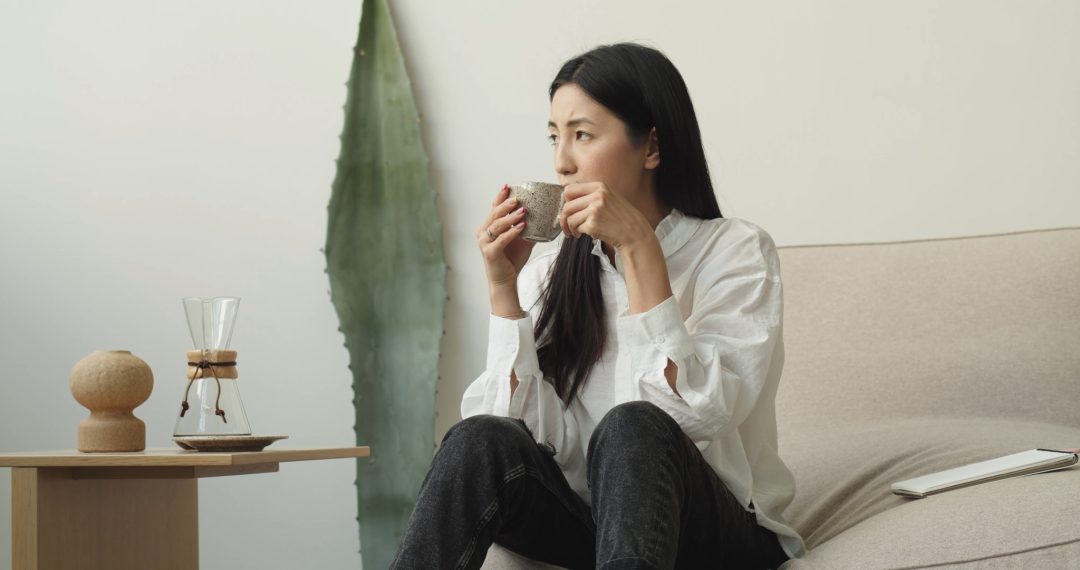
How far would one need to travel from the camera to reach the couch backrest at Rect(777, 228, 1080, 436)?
1.76 meters

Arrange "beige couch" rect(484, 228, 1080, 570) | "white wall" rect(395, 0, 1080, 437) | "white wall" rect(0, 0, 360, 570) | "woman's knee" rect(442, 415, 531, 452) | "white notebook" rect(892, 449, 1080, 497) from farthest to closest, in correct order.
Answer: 1. "white wall" rect(0, 0, 360, 570)
2. "white wall" rect(395, 0, 1080, 437)
3. "beige couch" rect(484, 228, 1080, 570)
4. "white notebook" rect(892, 449, 1080, 497)
5. "woman's knee" rect(442, 415, 531, 452)

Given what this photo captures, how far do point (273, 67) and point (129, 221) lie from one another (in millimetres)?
471

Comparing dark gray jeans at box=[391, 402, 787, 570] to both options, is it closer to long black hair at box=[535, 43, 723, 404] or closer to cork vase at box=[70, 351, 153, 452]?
long black hair at box=[535, 43, 723, 404]

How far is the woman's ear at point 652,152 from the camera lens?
1.51 metres

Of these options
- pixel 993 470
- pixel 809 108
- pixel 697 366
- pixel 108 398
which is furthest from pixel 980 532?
pixel 809 108

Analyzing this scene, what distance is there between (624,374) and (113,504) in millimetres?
695

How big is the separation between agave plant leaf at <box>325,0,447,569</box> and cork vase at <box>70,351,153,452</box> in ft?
2.96

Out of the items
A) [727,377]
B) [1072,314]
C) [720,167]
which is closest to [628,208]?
[727,377]

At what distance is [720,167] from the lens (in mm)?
2383

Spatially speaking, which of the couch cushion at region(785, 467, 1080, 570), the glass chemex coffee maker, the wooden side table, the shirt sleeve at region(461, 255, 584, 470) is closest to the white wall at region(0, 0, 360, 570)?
the wooden side table

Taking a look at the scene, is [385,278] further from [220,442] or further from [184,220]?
[220,442]

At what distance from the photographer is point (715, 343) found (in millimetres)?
1342

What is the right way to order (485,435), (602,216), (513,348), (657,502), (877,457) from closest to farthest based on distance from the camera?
1. (657,502)
2. (485,435)
3. (602,216)
4. (513,348)
5. (877,457)

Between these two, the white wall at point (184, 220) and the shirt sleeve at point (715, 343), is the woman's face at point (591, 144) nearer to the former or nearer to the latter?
the shirt sleeve at point (715, 343)
